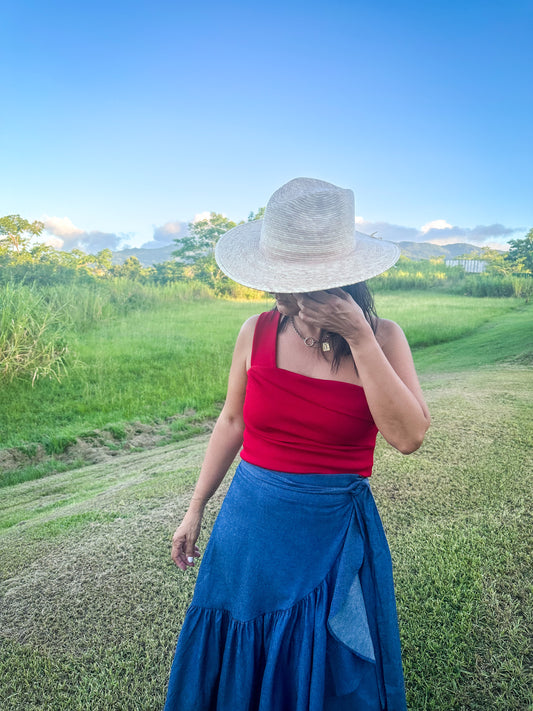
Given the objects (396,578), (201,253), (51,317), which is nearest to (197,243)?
(201,253)

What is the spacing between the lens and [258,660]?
45.0 inches

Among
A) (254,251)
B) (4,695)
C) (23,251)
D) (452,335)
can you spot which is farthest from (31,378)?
(452,335)

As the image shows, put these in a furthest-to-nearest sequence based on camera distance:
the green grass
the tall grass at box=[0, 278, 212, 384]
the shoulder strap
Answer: the tall grass at box=[0, 278, 212, 384], the green grass, the shoulder strap

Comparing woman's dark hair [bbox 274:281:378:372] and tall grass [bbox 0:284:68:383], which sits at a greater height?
woman's dark hair [bbox 274:281:378:372]

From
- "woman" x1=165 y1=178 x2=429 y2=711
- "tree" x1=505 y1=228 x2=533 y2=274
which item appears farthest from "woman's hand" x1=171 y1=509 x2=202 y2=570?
"tree" x1=505 y1=228 x2=533 y2=274

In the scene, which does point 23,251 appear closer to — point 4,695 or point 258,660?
point 4,695

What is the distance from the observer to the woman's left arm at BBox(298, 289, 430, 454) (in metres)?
1.00

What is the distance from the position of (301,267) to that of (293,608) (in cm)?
77

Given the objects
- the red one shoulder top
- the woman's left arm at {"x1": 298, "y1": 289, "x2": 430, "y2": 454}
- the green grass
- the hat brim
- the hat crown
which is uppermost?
the hat crown

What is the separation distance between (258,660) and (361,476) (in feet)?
1.58

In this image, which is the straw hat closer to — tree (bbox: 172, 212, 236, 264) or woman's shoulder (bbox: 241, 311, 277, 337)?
woman's shoulder (bbox: 241, 311, 277, 337)

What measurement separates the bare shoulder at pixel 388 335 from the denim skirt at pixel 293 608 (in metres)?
0.32

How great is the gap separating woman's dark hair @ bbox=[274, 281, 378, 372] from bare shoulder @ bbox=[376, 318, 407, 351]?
1cm

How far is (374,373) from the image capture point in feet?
3.36
